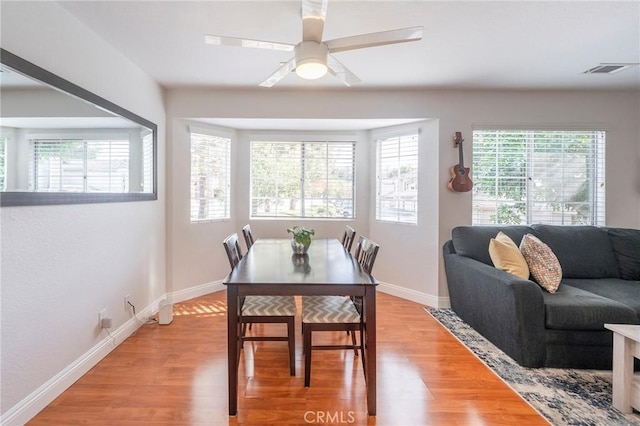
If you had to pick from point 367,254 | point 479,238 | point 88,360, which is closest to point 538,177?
point 479,238

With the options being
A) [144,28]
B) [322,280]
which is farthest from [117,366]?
[144,28]

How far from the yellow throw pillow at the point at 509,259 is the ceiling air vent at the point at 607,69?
75.0 inches

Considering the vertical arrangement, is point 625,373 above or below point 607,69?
below

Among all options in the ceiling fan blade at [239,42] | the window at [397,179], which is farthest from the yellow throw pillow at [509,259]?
the ceiling fan blade at [239,42]

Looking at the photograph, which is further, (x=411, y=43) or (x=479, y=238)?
(x=479, y=238)

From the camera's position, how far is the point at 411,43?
2279 mm

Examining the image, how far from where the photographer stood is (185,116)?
130 inches

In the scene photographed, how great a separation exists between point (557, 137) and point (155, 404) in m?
4.58

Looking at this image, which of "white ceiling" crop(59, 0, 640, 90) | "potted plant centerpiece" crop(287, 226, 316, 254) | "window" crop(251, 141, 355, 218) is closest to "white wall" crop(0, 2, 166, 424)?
"white ceiling" crop(59, 0, 640, 90)

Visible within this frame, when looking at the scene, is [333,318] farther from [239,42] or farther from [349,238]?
[239,42]

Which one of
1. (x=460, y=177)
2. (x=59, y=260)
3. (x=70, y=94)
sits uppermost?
(x=70, y=94)

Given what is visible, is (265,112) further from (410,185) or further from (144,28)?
(410,185)

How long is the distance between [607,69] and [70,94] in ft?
14.8

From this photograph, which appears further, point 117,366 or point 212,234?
point 212,234
